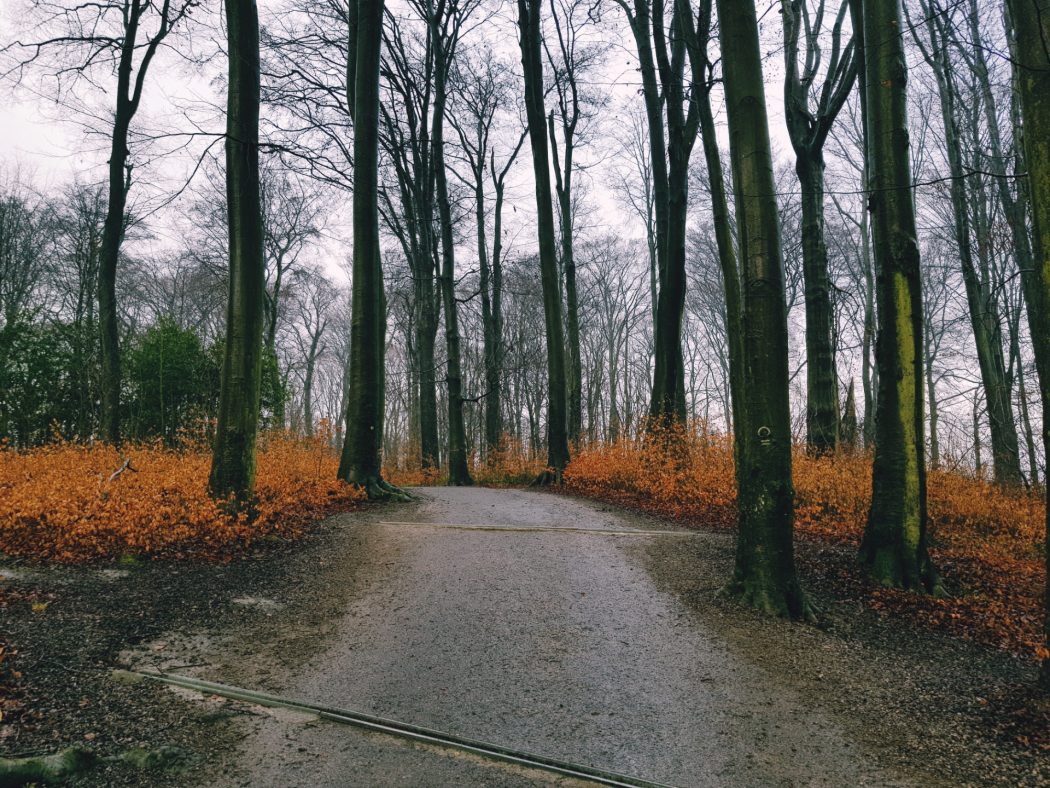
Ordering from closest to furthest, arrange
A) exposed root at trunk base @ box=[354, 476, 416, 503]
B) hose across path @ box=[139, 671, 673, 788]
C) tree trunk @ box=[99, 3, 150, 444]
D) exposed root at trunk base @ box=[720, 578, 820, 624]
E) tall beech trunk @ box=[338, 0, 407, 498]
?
hose across path @ box=[139, 671, 673, 788], exposed root at trunk base @ box=[720, 578, 820, 624], exposed root at trunk base @ box=[354, 476, 416, 503], tall beech trunk @ box=[338, 0, 407, 498], tree trunk @ box=[99, 3, 150, 444]

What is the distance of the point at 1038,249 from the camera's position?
3.24 metres

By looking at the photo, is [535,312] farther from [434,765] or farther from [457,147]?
[434,765]

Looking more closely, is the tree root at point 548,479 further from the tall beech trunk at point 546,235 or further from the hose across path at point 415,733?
the hose across path at point 415,733

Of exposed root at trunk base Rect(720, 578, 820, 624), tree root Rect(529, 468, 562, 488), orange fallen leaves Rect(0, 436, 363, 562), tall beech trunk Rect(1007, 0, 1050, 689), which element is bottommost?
exposed root at trunk base Rect(720, 578, 820, 624)

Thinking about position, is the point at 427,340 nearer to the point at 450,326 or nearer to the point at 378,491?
the point at 450,326

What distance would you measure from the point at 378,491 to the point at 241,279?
4051 mm

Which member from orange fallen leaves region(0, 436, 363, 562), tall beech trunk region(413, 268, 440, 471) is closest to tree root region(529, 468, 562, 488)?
orange fallen leaves region(0, 436, 363, 562)

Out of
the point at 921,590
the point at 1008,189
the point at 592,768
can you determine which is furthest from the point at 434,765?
the point at 1008,189

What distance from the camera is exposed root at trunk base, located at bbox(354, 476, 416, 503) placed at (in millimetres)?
9180

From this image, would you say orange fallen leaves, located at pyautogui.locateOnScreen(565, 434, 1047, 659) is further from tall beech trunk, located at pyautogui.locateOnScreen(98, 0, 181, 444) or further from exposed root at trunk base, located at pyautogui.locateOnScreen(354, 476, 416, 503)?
tall beech trunk, located at pyautogui.locateOnScreen(98, 0, 181, 444)

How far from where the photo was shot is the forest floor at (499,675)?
8.77 ft

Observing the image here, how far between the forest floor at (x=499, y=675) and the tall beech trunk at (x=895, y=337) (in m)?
0.87

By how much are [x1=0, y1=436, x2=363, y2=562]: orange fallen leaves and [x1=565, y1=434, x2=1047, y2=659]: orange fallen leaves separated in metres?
Result: 5.24

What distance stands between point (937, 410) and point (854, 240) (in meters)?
7.41
